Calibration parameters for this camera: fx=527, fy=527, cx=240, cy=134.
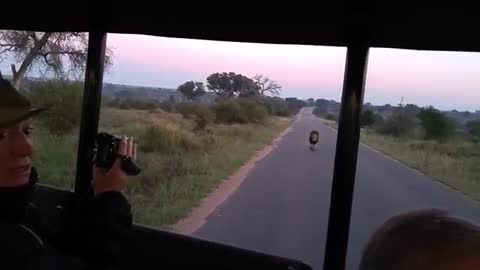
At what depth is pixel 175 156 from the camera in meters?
3.17

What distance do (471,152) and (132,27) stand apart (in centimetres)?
190

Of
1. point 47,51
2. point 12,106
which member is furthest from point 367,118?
point 47,51

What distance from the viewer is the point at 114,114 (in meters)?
3.31

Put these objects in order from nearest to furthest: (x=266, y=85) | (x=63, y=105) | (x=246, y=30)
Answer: (x=246, y=30), (x=266, y=85), (x=63, y=105)

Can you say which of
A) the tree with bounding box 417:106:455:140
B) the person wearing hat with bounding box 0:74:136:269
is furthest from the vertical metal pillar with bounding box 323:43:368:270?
the person wearing hat with bounding box 0:74:136:269

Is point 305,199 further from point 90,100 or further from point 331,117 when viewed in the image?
point 90,100

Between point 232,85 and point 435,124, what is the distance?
3.60ft

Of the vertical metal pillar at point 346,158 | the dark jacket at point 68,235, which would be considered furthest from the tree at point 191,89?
the dark jacket at point 68,235

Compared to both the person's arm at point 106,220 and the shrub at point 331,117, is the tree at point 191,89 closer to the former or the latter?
the shrub at point 331,117

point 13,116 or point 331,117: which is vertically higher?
point 331,117

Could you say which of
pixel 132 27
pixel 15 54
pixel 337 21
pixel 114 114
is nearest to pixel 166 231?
pixel 114 114

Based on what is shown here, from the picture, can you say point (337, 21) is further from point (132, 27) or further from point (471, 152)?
point (132, 27)

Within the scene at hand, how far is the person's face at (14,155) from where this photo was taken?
104cm

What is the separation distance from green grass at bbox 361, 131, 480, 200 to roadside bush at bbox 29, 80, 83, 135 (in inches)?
76.4
